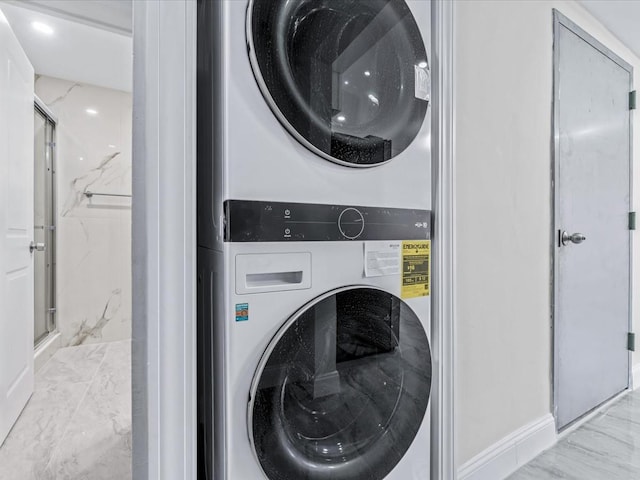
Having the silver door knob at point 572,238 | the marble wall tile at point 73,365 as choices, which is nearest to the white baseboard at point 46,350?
the marble wall tile at point 73,365

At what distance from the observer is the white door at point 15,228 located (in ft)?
5.46

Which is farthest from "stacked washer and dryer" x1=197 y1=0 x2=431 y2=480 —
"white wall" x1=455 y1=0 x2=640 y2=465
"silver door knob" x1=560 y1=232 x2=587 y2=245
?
"silver door knob" x1=560 y1=232 x2=587 y2=245

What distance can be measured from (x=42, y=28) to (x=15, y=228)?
4.58 feet

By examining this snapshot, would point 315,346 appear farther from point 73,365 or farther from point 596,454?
point 73,365

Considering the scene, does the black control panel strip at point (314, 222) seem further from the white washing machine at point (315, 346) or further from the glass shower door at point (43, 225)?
the glass shower door at point (43, 225)

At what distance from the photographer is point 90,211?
3119 millimetres

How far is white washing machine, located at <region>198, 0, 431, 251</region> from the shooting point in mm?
755

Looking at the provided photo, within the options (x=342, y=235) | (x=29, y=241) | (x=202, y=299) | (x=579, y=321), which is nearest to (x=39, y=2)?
(x=29, y=241)

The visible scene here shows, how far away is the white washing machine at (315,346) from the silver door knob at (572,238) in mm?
1102

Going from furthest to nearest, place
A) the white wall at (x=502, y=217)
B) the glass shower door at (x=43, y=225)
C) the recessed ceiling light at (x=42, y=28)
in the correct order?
the glass shower door at (x=43, y=225)
the recessed ceiling light at (x=42, y=28)
the white wall at (x=502, y=217)

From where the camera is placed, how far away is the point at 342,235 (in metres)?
0.90

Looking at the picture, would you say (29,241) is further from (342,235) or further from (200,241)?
(342,235)

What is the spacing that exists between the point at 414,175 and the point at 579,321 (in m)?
1.47

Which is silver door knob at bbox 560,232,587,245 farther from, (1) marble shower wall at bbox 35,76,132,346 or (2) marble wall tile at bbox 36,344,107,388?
(1) marble shower wall at bbox 35,76,132,346
